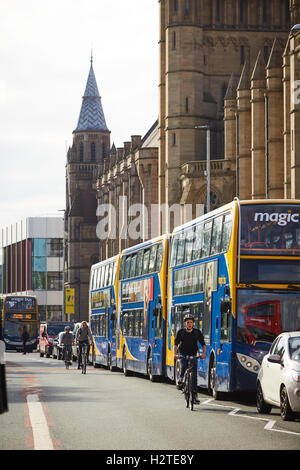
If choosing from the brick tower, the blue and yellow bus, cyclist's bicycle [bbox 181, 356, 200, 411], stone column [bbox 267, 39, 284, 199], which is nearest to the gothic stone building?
stone column [bbox 267, 39, 284, 199]

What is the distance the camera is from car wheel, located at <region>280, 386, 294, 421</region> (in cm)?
1529

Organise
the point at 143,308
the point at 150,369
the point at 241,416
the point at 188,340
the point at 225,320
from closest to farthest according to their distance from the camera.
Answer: the point at 241,416 → the point at 188,340 → the point at 225,320 → the point at 150,369 → the point at 143,308

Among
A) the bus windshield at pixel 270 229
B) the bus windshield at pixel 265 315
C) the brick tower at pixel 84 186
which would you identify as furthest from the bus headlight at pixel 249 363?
the brick tower at pixel 84 186

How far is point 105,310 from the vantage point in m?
36.9

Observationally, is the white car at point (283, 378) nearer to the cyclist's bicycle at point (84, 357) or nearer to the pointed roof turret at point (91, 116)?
the cyclist's bicycle at point (84, 357)

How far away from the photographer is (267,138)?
204 feet

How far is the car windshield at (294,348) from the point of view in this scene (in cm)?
1569

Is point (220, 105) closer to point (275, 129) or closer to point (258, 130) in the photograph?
point (258, 130)

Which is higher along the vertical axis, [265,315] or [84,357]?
[265,315]

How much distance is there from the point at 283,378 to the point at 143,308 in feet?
45.5

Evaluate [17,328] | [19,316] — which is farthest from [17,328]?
[19,316]

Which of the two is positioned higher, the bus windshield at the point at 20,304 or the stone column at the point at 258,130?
the stone column at the point at 258,130

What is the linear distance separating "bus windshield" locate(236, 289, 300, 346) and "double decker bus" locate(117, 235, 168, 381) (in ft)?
24.4

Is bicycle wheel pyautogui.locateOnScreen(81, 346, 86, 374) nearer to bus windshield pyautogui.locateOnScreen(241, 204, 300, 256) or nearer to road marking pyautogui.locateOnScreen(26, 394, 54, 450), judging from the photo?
road marking pyautogui.locateOnScreen(26, 394, 54, 450)
